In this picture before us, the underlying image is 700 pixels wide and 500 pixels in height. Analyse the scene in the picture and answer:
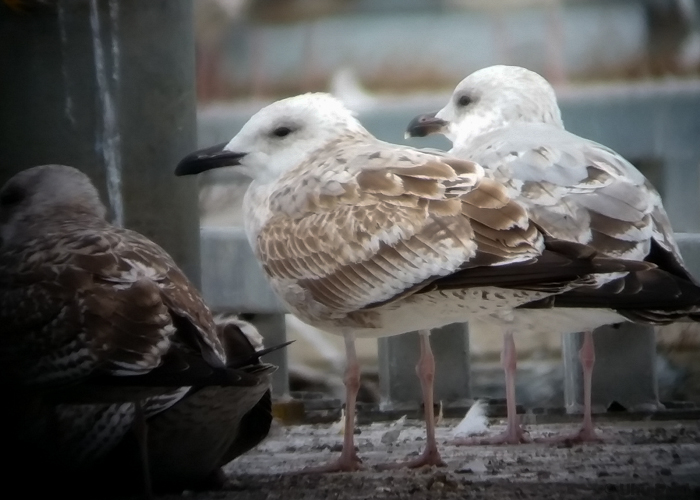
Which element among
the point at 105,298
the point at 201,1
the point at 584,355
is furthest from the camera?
the point at 201,1

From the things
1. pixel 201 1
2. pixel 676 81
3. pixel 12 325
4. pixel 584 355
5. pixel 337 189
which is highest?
pixel 201 1

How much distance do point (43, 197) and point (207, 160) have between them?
44 centimetres

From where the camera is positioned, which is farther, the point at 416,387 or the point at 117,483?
the point at 416,387

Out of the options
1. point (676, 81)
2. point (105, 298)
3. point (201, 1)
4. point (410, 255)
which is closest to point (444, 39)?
point (201, 1)

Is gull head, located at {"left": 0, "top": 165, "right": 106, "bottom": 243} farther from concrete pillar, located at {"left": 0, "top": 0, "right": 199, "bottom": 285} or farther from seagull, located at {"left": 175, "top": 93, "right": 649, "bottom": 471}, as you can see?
seagull, located at {"left": 175, "top": 93, "right": 649, "bottom": 471}

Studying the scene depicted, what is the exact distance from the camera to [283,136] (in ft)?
10.7

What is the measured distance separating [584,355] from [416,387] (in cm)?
49

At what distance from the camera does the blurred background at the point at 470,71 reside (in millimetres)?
3027

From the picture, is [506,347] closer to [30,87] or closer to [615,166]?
[615,166]

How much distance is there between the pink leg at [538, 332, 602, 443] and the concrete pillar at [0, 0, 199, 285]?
1.04 m

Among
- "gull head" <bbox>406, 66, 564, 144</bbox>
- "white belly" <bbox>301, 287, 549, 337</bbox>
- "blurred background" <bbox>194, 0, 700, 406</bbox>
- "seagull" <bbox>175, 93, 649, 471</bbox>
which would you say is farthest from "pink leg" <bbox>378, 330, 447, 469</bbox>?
"gull head" <bbox>406, 66, 564, 144</bbox>

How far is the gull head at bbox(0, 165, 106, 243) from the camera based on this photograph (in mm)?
2732

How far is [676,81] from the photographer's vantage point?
302cm

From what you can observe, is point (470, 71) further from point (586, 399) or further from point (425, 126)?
point (586, 399)
